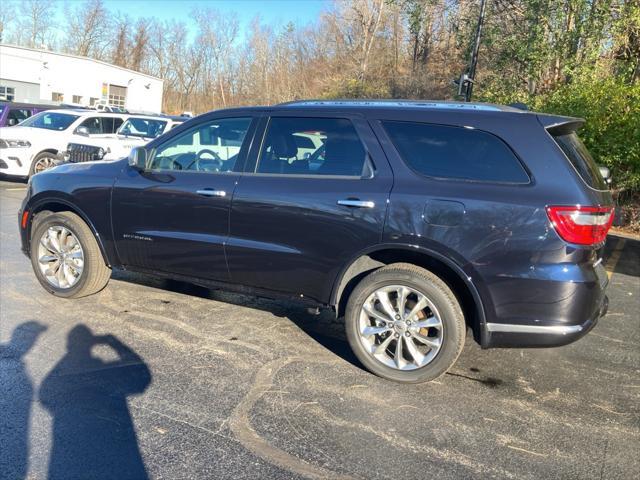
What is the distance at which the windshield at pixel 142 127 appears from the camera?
1319cm

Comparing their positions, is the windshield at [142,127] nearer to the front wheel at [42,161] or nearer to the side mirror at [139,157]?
the front wheel at [42,161]

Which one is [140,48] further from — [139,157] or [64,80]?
[139,157]

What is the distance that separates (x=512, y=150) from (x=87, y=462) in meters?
A: 2.98

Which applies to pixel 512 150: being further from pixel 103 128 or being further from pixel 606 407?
pixel 103 128

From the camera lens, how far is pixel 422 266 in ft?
12.6

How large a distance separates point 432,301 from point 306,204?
109 cm

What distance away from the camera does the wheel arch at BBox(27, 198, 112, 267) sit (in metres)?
4.94

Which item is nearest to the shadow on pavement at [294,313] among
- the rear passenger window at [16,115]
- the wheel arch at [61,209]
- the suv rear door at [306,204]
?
the suv rear door at [306,204]

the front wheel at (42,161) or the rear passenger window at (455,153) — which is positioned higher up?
the rear passenger window at (455,153)

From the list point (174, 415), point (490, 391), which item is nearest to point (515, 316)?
point (490, 391)

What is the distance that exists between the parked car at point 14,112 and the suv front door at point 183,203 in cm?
1211

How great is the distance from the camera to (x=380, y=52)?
127ft

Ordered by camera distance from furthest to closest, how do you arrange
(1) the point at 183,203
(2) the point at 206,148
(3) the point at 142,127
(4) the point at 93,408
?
1. (3) the point at 142,127
2. (2) the point at 206,148
3. (1) the point at 183,203
4. (4) the point at 93,408

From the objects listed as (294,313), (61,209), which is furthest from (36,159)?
(294,313)
